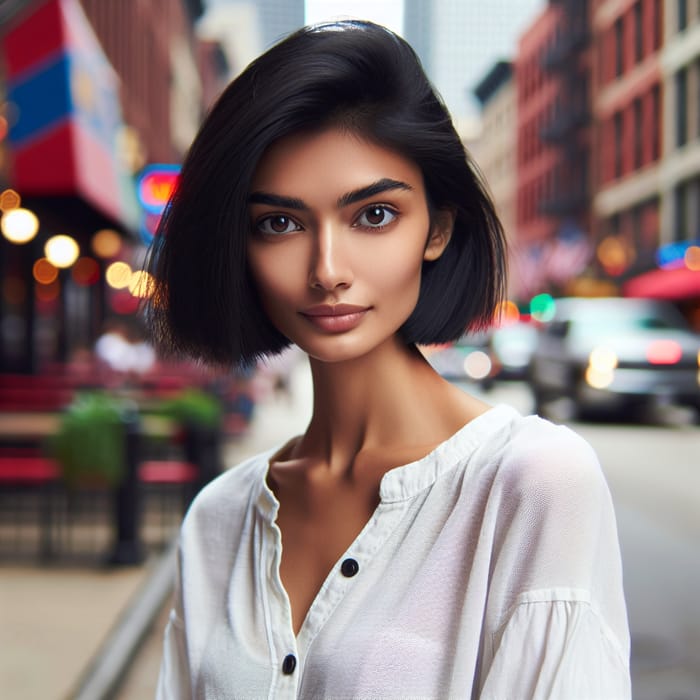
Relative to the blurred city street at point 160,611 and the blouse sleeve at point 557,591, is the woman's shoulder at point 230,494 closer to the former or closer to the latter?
the blouse sleeve at point 557,591

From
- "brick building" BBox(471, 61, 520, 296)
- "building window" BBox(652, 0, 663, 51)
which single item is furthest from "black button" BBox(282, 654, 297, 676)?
"brick building" BBox(471, 61, 520, 296)

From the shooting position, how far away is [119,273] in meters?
27.0

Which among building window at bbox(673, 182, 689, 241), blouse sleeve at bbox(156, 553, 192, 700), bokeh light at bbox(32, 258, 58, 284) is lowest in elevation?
blouse sleeve at bbox(156, 553, 192, 700)

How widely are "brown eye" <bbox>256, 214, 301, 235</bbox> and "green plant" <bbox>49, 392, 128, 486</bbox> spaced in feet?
20.5

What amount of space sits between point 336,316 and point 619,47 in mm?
46138

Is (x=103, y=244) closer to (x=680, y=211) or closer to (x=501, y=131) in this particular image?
(x=680, y=211)

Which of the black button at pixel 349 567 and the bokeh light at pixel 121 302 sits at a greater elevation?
the bokeh light at pixel 121 302

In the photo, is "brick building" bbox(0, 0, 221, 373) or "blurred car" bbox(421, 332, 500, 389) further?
"blurred car" bbox(421, 332, 500, 389)

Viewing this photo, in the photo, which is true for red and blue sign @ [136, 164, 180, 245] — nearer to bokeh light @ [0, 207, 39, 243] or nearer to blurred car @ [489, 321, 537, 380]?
bokeh light @ [0, 207, 39, 243]

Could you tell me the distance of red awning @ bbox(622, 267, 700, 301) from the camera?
30016 mm

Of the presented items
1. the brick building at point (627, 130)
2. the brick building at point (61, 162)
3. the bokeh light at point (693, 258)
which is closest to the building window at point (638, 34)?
the brick building at point (627, 130)

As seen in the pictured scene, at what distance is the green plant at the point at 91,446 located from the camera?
7559mm

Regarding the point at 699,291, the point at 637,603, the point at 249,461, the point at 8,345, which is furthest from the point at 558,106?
the point at 249,461

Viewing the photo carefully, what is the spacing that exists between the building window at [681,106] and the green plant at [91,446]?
1279 inches
